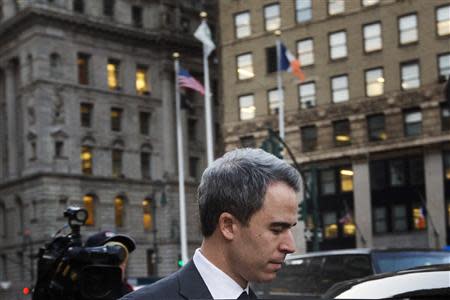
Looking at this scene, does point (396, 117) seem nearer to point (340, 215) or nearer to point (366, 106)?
point (366, 106)

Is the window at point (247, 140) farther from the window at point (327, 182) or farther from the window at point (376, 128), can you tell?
the window at point (327, 182)

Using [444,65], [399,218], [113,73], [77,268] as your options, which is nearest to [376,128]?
[399,218]

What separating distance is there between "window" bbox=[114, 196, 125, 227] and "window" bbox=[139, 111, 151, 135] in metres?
5.66

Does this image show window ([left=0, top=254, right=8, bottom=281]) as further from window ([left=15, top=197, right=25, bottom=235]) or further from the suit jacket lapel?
the suit jacket lapel

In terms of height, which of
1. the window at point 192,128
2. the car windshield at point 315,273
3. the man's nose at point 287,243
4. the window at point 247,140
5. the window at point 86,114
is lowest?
the car windshield at point 315,273

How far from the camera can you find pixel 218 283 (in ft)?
7.83

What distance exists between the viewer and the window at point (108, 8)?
59750mm

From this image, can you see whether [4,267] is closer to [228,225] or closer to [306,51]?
[306,51]

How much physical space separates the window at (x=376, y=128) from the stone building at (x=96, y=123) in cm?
2497

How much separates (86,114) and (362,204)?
98.3 feet

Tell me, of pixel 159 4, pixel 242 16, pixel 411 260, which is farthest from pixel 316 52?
pixel 159 4

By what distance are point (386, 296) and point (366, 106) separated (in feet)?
82.0

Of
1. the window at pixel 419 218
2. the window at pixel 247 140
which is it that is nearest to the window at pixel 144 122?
the window at pixel 419 218

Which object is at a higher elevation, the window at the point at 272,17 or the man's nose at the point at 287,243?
the window at the point at 272,17
